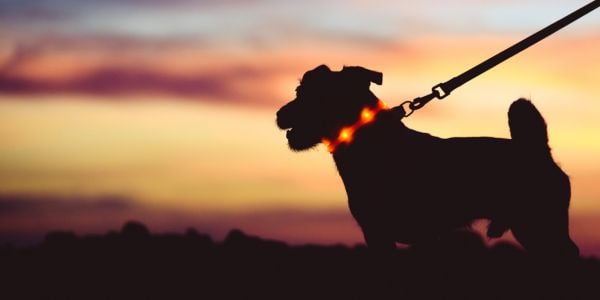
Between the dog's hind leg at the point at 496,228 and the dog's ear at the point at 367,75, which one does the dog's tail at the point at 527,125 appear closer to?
the dog's hind leg at the point at 496,228

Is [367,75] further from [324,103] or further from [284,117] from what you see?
[284,117]

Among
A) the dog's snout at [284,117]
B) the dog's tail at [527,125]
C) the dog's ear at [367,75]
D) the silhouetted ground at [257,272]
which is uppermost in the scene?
the dog's ear at [367,75]

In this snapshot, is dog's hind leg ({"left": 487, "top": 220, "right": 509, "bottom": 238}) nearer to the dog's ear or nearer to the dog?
the dog

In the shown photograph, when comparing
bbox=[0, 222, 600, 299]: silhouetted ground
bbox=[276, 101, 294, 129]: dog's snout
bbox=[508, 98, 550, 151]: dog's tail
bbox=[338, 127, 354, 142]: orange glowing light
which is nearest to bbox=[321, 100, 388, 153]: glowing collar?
bbox=[338, 127, 354, 142]: orange glowing light

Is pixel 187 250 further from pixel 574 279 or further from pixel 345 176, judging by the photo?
pixel 574 279

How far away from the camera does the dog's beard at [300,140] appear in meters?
8.38

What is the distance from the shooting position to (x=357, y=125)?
8094mm

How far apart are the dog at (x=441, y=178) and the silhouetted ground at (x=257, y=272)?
313 millimetres

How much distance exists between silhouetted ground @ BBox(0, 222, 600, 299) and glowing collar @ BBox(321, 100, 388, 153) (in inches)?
48.4

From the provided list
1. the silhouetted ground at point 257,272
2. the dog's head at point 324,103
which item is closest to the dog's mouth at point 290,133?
the dog's head at point 324,103

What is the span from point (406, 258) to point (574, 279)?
1797mm

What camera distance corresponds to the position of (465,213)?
8.08 metres

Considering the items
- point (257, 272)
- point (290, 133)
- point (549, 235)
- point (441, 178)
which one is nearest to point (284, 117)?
point (290, 133)

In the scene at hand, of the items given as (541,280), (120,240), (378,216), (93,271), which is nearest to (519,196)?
(541,280)
